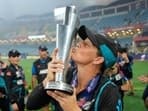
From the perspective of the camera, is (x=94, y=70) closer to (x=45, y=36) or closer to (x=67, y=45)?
(x=67, y=45)

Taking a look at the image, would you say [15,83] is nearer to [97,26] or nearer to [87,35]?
[87,35]

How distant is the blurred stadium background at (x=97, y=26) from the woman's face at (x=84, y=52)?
76.4 feet

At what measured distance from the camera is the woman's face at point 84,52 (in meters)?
2.10

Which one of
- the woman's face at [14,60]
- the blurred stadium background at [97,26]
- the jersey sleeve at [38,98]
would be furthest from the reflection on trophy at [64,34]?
the blurred stadium background at [97,26]

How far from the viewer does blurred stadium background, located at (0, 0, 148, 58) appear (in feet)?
86.5

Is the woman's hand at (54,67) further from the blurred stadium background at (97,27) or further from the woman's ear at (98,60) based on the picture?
the blurred stadium background at (97,27)

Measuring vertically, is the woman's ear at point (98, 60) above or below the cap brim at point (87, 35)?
below

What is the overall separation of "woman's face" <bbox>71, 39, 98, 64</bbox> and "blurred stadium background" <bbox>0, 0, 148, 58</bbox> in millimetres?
23286

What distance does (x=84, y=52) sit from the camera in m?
2.12

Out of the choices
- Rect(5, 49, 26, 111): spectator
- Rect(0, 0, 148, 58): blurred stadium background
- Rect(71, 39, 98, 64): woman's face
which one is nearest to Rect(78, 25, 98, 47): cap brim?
Rect(71, 39, 98, 64): woman's face

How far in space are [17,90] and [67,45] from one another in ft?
19.0

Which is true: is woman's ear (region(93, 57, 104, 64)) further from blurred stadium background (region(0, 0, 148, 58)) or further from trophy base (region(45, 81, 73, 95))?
blurred stadium background (region(0, 0, 148, 58))

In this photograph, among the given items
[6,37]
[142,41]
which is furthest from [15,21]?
[142,41]

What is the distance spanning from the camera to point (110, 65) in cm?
221
